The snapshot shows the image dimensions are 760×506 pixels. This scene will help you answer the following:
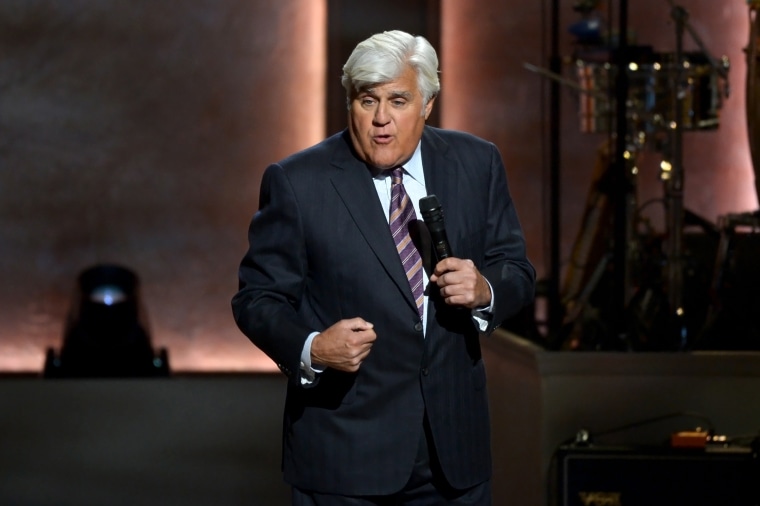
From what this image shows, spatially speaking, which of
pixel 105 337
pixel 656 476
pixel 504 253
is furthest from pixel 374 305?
pixel 105 337

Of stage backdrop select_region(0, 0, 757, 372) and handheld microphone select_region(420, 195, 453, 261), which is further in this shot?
stage backdrop select_region(0, 0, 757, 372)

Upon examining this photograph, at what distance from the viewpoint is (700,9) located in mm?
6496

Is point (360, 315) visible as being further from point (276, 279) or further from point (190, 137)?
point (190, 137)

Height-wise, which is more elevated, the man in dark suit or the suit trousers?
the man in dark suit

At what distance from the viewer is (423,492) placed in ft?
6.84

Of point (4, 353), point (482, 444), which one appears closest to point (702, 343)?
point (482, 444)

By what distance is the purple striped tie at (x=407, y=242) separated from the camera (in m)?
2.08

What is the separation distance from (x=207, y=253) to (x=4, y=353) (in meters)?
1.11

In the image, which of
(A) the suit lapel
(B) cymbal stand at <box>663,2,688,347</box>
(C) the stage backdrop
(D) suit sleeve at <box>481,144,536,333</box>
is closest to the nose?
(A) the suit lapel

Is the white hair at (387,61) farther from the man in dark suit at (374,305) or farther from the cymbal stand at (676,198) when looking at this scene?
the cymbal stand at (676,198)

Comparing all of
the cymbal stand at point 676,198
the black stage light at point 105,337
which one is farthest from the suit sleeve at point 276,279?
the black stage light at point 105,337

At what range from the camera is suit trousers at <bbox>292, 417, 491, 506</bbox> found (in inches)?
81.7

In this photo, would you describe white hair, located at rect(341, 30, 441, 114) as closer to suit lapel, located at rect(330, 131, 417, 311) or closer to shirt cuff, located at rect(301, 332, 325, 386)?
suit lapel, located at rect(330, 131, 417, 311)

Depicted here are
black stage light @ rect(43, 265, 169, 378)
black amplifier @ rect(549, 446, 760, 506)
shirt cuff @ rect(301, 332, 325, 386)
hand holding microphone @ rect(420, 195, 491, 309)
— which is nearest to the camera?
hand holding microphone @ rect(420, 195, 491, 309)
